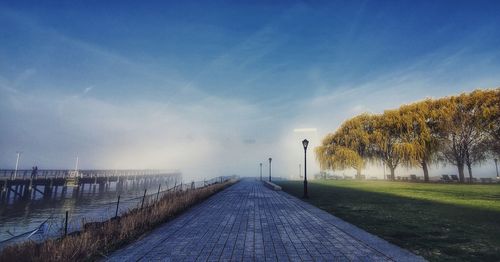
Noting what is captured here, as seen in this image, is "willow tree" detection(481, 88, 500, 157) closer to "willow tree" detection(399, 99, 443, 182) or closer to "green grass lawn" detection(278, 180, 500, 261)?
"willow tree" detection(399, 99, 443, 182)

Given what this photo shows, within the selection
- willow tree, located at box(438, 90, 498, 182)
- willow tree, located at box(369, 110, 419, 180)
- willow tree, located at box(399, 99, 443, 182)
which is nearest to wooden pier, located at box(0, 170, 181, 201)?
willow tree, located at box(369, 110, 419, 180)

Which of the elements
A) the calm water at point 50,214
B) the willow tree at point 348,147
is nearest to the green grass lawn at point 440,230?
the calm water at point 50,214

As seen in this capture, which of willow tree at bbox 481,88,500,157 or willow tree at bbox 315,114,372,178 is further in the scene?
willow tree at bbox 315,114,372,178

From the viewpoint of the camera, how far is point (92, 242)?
550 cm

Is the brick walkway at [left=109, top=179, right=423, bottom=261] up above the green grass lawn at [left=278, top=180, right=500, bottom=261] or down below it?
below

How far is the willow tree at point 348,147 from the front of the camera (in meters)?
40.5

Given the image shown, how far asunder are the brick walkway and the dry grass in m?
0.35

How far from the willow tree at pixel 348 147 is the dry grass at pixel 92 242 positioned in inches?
1446

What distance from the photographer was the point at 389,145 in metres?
37.4

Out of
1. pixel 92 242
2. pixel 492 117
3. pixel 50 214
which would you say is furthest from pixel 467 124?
pixel 50 214

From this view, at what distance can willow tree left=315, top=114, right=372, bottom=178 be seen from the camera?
133ft

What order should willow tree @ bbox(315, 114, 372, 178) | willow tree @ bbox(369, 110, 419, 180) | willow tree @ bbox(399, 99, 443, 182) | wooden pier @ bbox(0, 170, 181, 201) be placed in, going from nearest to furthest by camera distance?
willow tree @ bbox(399, 99, 443, 182) < willow tree @ bbox(369, 110, 419, 180) < wooden pier @ bbox(0, 170, 181, 201) < willow tree @ bbox(315, 114, 372, 178)

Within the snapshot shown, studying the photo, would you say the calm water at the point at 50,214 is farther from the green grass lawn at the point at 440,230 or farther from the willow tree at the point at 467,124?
the willow tree at the point at 467,124

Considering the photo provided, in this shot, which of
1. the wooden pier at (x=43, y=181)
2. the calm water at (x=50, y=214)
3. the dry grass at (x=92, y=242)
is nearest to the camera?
the dry grass at (x=92, y=242)
